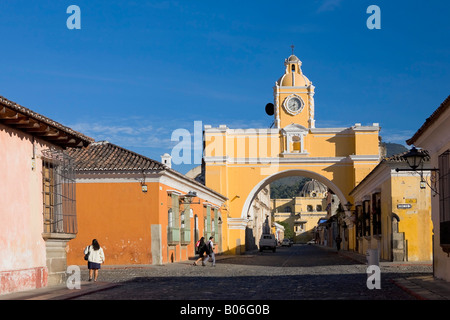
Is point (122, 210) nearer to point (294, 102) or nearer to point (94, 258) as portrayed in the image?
point (94, 258)

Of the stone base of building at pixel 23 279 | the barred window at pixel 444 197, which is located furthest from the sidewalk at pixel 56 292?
the barred window at pixel 444 197

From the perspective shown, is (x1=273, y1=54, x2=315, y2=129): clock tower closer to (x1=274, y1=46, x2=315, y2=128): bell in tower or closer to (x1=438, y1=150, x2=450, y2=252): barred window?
(x1=274, y1=46, x2=315, y2=128): bell in tower

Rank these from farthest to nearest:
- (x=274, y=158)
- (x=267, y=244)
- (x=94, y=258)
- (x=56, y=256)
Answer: (x=267, y=244)
(x=274, y=158)
(x=94, y=258)
(x=56, y=256)

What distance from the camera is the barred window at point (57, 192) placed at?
1509cm

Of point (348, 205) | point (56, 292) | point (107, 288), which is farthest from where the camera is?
point (348, 205)

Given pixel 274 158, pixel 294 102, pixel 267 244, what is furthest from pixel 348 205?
pixel 267 244

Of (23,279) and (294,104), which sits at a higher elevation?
(294,104)

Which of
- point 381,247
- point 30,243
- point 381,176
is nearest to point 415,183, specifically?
point 381,176

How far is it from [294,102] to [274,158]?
13.6ft

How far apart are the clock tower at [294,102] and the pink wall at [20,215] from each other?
30993 millimetres

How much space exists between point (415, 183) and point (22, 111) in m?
16.9

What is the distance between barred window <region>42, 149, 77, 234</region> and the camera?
1509cm

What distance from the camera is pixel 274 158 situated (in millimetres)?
43375
